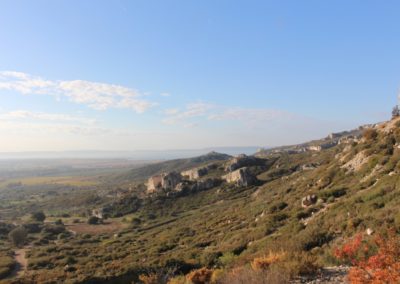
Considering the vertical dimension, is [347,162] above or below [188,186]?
above

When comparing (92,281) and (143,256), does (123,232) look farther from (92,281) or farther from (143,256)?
(92,281)

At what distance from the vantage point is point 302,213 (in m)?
20.7

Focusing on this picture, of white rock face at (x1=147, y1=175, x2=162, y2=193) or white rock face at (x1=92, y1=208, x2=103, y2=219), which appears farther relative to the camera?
white rock face at (x1=147, y1=175, x2=162, y2=193)

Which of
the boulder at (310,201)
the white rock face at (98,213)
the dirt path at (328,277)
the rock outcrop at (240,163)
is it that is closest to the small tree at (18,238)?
the white rock face at (98,213)

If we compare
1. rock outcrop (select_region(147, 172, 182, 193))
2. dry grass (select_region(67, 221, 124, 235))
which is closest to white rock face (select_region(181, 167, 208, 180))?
rock outcrop (select_region(147, 172, 182, 193))

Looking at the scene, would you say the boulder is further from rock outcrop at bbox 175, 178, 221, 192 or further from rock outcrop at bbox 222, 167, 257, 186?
rock outcrop at bbox 175, 178, 221, 192

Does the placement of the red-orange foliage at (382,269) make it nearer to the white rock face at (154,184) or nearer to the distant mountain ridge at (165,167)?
the white rock face at (154,184)

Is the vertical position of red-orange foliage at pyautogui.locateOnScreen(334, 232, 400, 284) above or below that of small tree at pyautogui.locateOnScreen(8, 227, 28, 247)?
above

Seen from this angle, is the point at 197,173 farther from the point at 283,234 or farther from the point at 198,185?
the point at 283,234

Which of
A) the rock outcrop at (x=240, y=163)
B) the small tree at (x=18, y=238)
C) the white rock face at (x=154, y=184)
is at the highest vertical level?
the rock outcrop at (x=240, y=163)

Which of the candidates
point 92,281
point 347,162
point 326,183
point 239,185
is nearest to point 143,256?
point 92,281

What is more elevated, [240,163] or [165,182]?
[240,163]

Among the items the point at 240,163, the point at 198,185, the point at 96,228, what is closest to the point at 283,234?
the point at 96,228

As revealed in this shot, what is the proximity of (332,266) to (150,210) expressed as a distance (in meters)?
63.8
